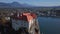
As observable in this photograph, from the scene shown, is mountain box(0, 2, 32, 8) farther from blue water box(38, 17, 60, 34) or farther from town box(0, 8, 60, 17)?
blue water box(38, 17, 60, 34)

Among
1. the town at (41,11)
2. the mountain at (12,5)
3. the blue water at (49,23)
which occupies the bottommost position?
the blue water at (49,23)

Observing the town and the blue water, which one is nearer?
the town

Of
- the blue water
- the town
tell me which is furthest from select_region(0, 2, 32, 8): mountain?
the blue water

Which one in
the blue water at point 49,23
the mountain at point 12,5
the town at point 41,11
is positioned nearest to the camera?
the mountain at point 12,5

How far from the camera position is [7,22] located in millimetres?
2270

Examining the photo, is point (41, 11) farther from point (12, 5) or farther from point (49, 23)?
point (49, 23)

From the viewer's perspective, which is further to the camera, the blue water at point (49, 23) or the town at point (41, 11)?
the blue water at point (49, 23)

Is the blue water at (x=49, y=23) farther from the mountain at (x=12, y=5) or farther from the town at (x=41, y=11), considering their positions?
the mountain at (x=12, y=5)

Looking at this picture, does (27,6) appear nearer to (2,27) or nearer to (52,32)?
(2,27)

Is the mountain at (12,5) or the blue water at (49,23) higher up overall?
the mountain at (12,5)

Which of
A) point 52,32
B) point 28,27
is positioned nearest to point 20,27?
point 28,27

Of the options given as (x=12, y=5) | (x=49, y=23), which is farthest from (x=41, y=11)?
(x=49, y=23)

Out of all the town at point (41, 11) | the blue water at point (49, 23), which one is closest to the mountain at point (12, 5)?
the town at point (41, 11)

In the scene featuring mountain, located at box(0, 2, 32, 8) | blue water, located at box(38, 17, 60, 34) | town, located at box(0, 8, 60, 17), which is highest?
mountain, located at box(0, 2, 32, 8)
